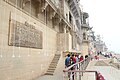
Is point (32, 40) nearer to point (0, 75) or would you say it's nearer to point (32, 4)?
point (32, 4)

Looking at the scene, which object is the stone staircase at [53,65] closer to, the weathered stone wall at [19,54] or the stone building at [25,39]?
the stone building at [25,39]

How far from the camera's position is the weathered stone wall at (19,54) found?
782cm

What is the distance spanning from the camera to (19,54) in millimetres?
9445

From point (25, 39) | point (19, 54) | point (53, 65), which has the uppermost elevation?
point (25, 39)

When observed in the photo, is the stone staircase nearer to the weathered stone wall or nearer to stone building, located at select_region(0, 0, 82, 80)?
stone building, located at select_region(0, 0, 82, 80)

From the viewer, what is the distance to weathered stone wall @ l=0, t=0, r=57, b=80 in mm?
7824

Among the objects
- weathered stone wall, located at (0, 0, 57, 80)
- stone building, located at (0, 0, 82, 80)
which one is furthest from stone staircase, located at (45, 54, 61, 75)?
weathered stone wall, located at (0, 0, 57, 80)

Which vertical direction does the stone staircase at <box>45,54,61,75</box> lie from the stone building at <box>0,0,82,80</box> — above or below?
below

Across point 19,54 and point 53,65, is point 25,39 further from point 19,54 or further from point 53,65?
point 53,65

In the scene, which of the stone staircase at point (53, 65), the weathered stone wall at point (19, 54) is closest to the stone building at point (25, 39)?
the weathered stone wall at point (19, 54)

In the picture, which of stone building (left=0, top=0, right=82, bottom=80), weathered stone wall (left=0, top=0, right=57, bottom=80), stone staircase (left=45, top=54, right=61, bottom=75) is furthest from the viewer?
stone staircase (left=45, top=54, right=61, bottom=75)

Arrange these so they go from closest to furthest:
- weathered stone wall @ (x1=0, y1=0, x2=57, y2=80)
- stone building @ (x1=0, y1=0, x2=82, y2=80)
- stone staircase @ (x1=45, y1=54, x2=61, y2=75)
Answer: weathered stone wall @ (x1=0, y1=0, x2=57, y2=80), stone building @ (x1=0, y1=0, x2=82, y2=80), stone staircase @ (x1=45, y1=54, x2=61, y2=75)

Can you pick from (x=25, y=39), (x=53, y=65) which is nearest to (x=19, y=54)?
(x=25, y=39)

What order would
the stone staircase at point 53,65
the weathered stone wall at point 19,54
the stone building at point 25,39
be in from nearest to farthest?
the weathered stone wall at point 19,54
the stone building at point 25,39
the stone staircase at point 53,65
